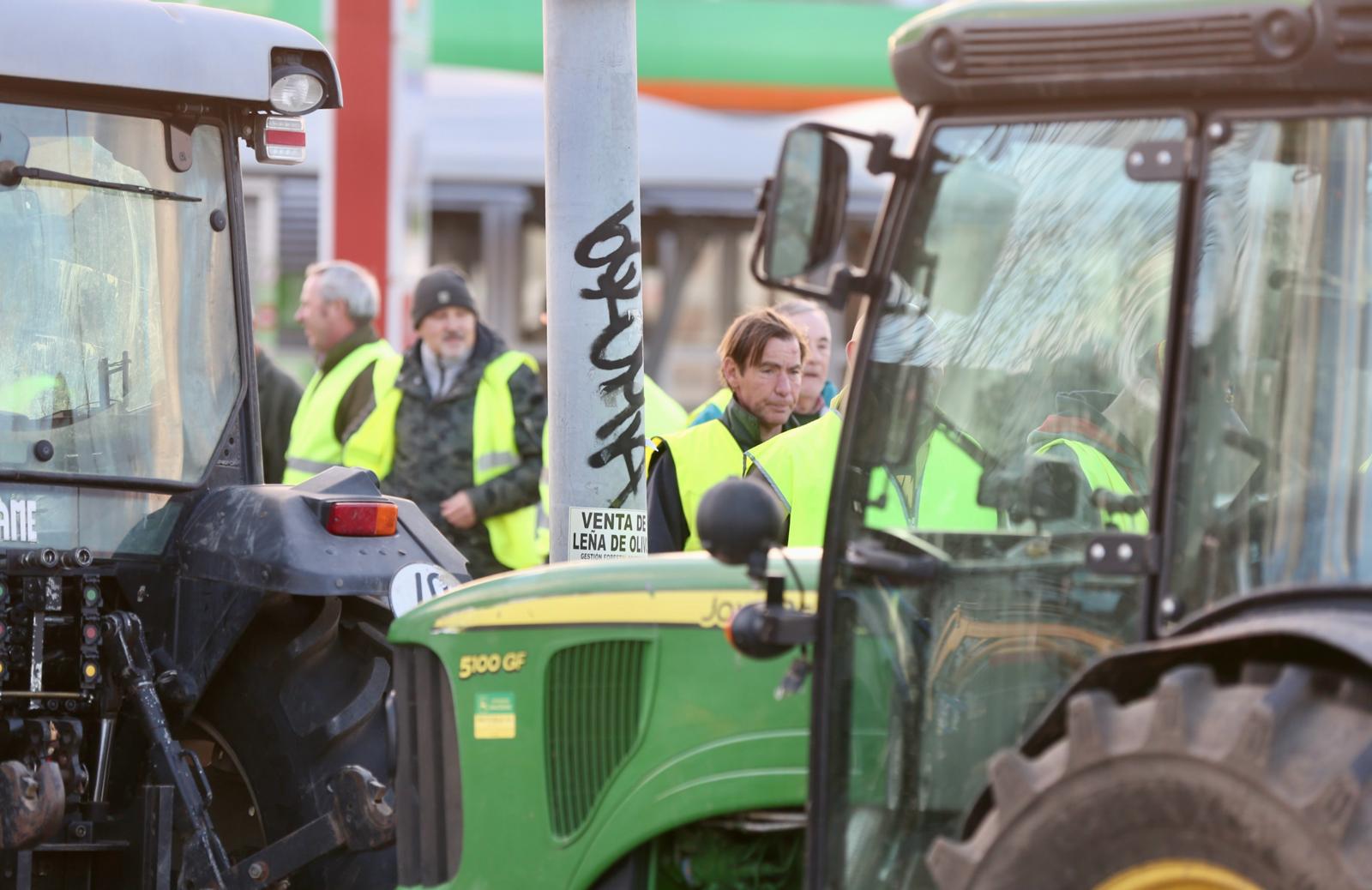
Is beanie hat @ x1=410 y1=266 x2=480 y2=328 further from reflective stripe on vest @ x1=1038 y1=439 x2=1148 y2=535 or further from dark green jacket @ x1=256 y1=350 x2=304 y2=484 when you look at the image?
reflective stripe on vest @ x1=1038 y1=439 x2=1148 y2=535

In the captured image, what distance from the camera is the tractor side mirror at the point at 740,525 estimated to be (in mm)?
3338

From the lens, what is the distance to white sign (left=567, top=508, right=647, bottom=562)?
5.38 metres

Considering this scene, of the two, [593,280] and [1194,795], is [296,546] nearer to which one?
[593,280]

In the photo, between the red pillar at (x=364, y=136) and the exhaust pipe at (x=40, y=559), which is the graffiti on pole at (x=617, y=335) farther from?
the red pillar at (x=364, y=136)

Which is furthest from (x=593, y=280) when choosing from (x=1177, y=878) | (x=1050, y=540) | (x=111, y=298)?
(x=1177, y=878)

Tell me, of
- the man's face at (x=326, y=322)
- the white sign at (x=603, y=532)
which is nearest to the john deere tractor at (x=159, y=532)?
the white sign at (x=603, y=532)

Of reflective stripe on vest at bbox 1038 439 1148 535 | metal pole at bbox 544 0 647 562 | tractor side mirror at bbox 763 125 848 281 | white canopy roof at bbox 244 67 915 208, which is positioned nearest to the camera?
tractor side mirror at bbox 763 125 848 281

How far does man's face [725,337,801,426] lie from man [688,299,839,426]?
0.65 metres

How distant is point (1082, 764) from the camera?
2.82 meters

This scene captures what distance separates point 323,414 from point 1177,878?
5.94 metres

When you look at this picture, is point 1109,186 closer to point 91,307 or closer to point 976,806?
point 976,806

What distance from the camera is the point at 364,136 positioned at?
13.0m

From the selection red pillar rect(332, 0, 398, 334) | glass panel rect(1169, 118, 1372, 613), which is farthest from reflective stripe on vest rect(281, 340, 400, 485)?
glass panel rect(1169, 118, 1372, 613)

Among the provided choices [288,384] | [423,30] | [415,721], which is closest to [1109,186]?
[415,721]
